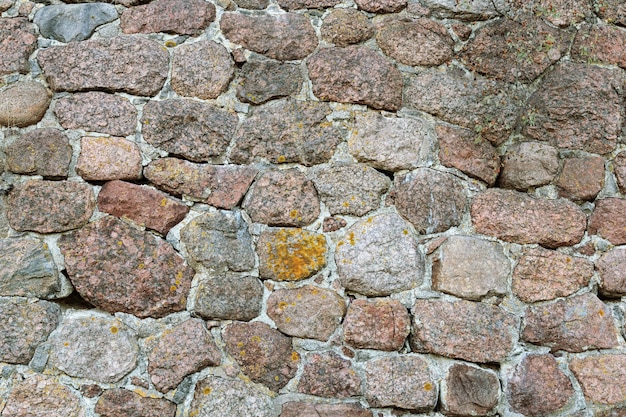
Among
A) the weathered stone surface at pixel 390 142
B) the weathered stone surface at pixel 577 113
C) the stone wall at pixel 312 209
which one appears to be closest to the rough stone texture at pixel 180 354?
the stone wall at pixel 312 209

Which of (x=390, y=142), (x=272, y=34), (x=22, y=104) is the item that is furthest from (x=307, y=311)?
(x=22, y=104)

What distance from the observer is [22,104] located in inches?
96.3

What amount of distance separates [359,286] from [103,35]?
4.47ft

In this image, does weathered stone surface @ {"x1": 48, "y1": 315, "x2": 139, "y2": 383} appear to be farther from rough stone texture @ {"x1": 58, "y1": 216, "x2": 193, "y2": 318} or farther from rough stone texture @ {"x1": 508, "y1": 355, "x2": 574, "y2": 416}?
rough stone texture @ {"x1": 508, "y1": 355, "x2": 574, "y2": 416}

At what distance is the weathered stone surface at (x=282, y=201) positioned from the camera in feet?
7.89

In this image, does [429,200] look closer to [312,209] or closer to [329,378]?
[312,209]

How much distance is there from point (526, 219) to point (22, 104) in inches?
74.6

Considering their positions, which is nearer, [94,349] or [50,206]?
[94,349]

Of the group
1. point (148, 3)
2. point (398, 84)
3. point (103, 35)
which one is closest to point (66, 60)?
point (103, 35)

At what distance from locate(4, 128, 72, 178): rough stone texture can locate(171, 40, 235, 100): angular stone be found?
1.51 feet

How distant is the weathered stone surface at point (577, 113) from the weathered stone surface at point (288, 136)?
80cm

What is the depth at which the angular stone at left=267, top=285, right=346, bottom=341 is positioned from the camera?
2.30 metres

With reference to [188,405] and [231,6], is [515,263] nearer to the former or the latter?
[188,405]

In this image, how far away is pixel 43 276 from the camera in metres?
2.28
